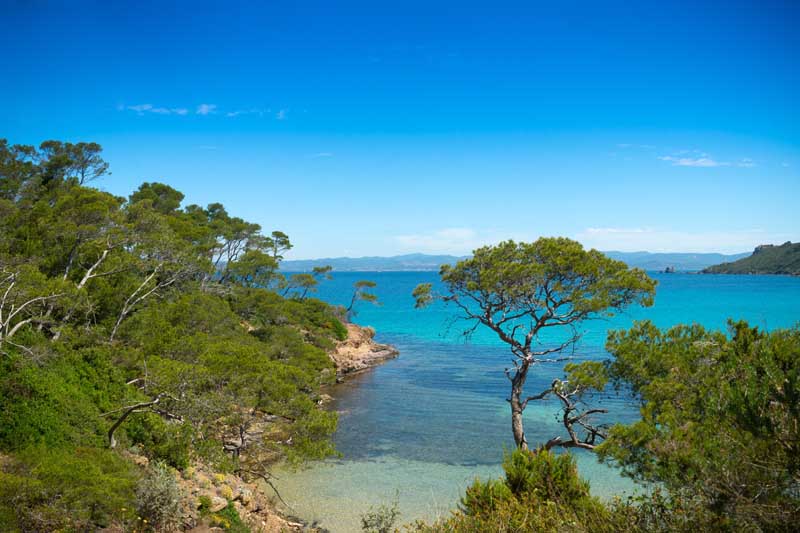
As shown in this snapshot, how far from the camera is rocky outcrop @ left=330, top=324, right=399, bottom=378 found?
38219mm

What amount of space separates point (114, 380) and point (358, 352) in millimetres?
29167

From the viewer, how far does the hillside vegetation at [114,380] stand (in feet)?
31.2

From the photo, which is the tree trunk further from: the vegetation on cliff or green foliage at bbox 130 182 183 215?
green foliage at bbox 130 182 183 215

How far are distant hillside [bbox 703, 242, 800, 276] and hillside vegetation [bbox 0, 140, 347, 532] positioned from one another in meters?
176

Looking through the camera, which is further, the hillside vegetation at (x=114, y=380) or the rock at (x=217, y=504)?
the rock at (x=217, y=504)

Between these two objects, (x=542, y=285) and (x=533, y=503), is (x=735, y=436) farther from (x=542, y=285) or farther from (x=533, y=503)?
(x=542, y=285)

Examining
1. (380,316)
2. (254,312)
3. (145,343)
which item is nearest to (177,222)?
(254,312)

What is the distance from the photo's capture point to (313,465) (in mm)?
19172

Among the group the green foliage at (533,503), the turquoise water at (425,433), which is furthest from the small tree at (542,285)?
the green foliage at (533,503)

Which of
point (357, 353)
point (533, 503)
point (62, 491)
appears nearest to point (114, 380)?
point (62, 491)

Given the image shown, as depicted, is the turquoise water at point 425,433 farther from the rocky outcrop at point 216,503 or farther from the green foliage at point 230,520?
the green foliage at point 230,520

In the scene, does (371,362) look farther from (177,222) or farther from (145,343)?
(145,343)

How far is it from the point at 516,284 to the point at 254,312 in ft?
89.0

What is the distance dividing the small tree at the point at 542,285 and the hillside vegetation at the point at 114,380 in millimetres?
6519
